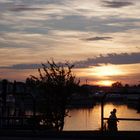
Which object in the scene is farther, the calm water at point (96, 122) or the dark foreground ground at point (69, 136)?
the calm water at point (96, 122)

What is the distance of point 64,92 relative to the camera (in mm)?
35344

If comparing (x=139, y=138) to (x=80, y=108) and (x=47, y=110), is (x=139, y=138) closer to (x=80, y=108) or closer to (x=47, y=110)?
(x=47, y=110)

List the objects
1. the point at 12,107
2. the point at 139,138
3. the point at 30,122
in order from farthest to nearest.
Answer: the point at 12,107 → the point at 30,122 → the point at 139,138

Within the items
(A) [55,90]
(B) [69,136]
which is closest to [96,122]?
(A) [55,90]

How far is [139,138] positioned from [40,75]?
874 inches

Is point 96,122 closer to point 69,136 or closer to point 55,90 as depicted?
point 55,90

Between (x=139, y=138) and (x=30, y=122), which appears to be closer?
(x=139, y=138)

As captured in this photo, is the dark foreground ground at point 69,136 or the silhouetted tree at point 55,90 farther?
the silhouetted tree at point 55,90

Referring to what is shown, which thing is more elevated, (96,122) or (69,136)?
(69,136)

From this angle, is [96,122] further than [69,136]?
Yes

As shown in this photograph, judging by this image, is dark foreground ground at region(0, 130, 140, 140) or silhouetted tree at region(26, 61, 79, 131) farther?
silhouetted tree at region(26, 61, 79, 131)

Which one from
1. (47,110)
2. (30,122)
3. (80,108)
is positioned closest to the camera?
(30,122)

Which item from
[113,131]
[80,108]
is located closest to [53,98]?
[113,131]

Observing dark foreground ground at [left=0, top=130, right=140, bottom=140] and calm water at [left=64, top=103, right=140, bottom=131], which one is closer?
dark foreground ground at [left=0, top=130, right=140, bottom=140]
